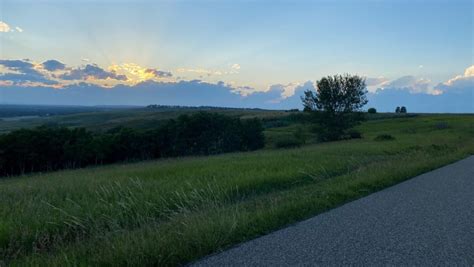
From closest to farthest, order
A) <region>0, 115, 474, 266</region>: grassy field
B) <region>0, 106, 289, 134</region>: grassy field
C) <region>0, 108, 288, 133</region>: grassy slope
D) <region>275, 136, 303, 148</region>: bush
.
Answer: <region>0, 115, 474, 266</region>: grassy field < <region>275, 136, 303, 148</region>: bush < <region>0, 106, 289, 134</region>: grassy field < <region>0, 108, 288, 133</region>: grassy slope

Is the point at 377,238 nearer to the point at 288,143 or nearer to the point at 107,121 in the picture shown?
the point at 288,143

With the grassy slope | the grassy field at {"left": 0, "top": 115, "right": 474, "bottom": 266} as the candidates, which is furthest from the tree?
the grassy slope

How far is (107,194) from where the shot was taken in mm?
9656

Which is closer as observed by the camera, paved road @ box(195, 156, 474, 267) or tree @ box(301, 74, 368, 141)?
paved road @ box(195, 156, 474, 267)

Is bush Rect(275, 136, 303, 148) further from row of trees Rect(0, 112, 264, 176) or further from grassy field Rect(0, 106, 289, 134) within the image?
grassy field Rect(0, 106, 289, 134)

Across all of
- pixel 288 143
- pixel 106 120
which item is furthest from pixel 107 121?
pixel 288 143

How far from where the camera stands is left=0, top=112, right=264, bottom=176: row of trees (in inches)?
1613

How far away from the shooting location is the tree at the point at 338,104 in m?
50.3

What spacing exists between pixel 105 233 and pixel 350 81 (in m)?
47.7

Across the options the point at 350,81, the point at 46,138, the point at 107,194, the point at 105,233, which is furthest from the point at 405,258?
the point at 350,81

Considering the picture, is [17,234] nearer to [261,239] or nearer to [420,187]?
[261,239]

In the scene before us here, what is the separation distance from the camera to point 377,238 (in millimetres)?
6105

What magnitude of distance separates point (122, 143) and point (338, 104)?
89.3 ft

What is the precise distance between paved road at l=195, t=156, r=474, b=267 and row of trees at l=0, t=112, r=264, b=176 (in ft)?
119
